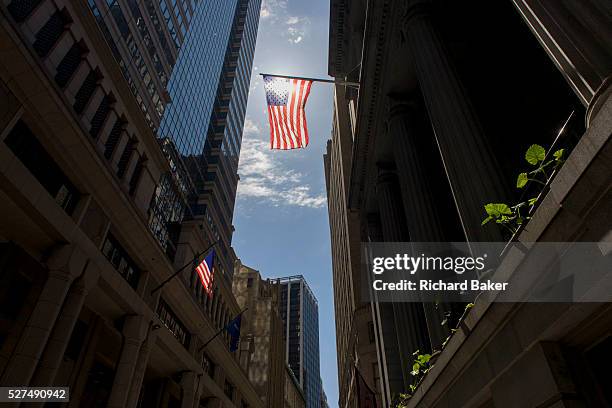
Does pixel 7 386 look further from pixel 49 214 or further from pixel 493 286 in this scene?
pixel 493 286

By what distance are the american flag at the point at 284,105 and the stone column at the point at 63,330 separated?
11.2 m

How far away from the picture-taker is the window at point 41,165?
14908 millimetres

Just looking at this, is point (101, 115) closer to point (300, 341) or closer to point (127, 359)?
point (127, 359)

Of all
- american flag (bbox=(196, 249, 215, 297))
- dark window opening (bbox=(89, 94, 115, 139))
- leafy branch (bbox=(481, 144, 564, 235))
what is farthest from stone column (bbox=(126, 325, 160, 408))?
leafy branch (bbox=(481, 144, 564, 235))

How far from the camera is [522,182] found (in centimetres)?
580

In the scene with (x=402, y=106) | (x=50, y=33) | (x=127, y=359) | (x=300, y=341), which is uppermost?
(x=300, y=341)

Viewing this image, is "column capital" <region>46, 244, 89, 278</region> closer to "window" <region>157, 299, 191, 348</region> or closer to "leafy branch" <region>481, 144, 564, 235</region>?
"window" <region>157, 299, 191, 348</region>

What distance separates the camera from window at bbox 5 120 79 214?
14908mm

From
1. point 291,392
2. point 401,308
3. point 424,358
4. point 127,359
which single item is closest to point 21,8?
point 127,359

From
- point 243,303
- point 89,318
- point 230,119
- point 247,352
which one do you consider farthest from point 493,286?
point 243,303

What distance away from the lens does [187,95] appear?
47.2 metres

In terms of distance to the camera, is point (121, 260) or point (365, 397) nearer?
point (365, 397)

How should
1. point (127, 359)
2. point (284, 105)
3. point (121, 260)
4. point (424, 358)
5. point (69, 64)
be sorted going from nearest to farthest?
point (424, 358) → point (284, 105) → point (69, 64) → point (127, 359) → point (121, 260)

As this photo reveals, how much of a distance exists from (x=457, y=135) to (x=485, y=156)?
1139 mm
